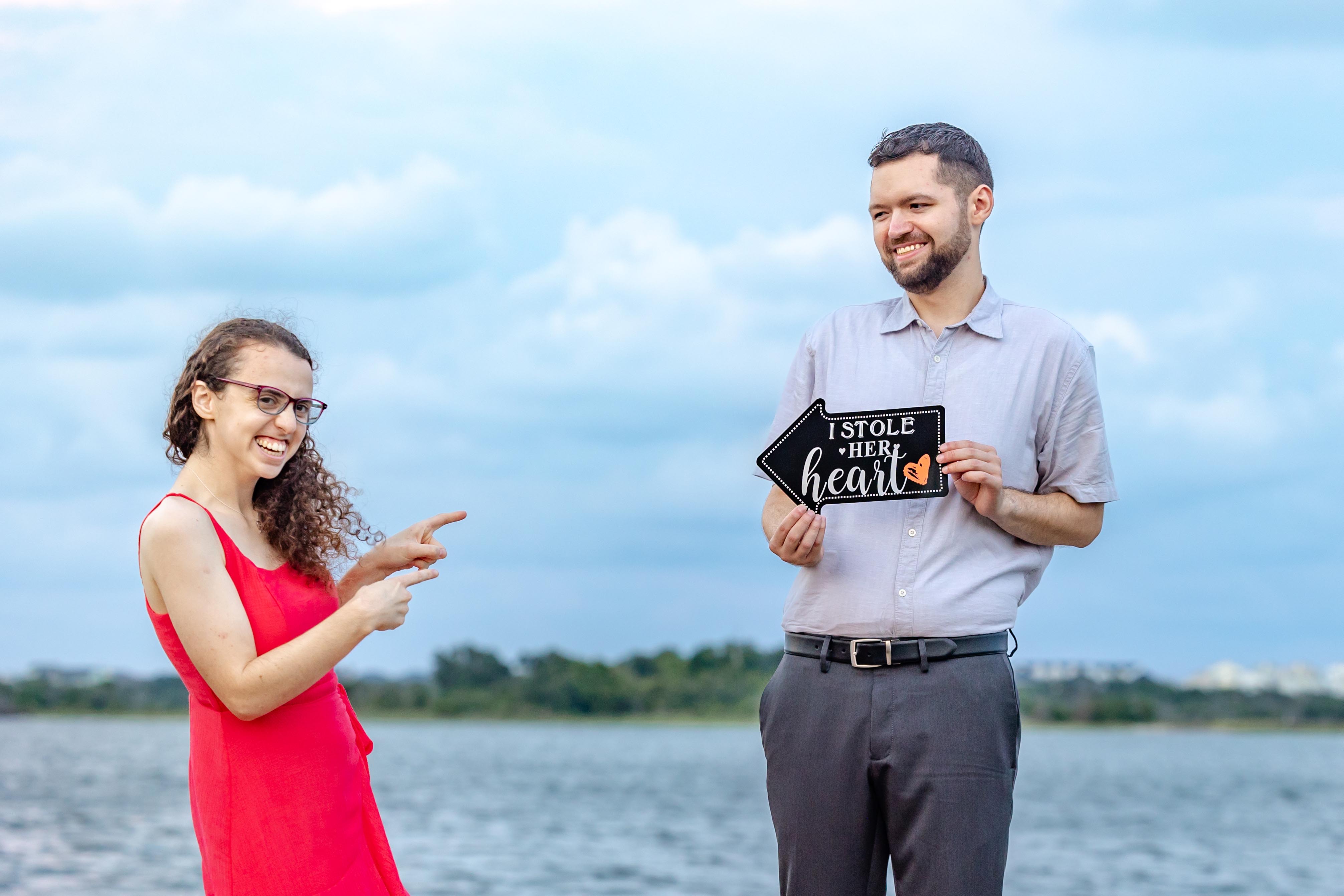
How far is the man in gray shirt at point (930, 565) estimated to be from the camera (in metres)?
3.11

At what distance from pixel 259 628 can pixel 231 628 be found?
0.38 ft

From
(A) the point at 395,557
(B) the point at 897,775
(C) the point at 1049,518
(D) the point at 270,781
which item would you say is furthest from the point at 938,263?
(D) the point at 270,781

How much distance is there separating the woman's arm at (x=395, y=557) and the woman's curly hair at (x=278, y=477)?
6cm

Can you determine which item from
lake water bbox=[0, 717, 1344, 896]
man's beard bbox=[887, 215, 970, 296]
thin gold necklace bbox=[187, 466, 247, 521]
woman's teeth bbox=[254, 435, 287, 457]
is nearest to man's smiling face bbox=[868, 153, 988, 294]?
man's beard bbox=[887, 215, 970, 296]

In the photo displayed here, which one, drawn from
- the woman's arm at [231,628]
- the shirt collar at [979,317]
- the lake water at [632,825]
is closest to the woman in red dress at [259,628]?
the woman's arm at [231,628]

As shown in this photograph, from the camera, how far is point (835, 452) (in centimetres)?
329

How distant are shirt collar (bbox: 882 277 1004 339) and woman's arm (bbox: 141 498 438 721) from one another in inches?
58.4

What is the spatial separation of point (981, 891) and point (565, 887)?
83.0 feet

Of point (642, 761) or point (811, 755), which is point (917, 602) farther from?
point (642, 761)

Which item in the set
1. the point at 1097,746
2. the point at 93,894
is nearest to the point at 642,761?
the point at 1097,746

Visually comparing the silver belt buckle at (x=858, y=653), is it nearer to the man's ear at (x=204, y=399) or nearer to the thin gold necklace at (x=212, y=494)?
the thin gold necklace at (x=212, y=494)

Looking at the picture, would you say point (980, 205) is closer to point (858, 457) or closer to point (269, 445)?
point (858, 457)

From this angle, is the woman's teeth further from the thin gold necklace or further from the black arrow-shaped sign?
the black arrow-shaped sign

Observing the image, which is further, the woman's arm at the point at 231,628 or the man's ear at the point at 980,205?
the man's ear at the point at 980,205
